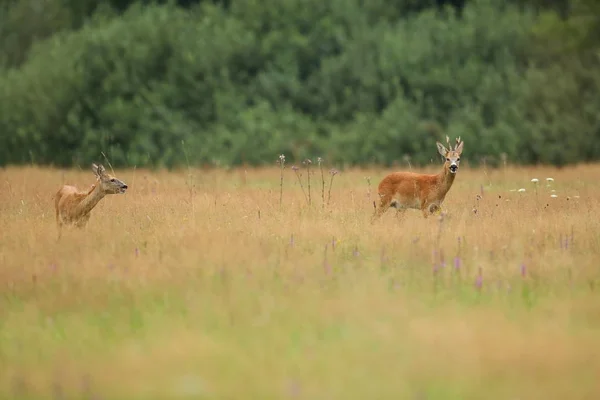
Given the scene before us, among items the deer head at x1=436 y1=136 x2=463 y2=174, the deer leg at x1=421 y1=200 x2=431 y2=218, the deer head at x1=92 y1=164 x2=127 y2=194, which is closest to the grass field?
the deer head at x1=92 y1=164 x2=127 y2=194

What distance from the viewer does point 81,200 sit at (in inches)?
475

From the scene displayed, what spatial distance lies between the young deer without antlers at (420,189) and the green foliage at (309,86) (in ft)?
54.2

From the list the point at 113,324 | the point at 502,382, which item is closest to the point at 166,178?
the point at 113,324

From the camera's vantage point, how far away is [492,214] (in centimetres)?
1195

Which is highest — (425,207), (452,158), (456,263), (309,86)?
(309,86)

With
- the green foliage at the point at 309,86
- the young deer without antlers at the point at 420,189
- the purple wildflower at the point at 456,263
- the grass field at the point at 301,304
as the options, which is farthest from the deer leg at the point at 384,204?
the green foliage at the point at 309,86

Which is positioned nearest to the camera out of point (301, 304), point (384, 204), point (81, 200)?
point (301, 304)

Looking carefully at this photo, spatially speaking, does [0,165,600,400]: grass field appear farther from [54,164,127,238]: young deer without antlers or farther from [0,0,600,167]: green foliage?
[0,0,600,167]: green foliage

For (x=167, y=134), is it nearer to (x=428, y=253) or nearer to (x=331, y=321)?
(x=428, y=253)

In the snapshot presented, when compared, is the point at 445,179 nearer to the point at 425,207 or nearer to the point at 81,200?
the point at 425,207

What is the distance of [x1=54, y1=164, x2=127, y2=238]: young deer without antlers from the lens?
1195 centimetres

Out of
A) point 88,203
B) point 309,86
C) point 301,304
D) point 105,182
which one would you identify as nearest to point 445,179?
point 105,182

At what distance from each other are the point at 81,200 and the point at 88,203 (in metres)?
0.09

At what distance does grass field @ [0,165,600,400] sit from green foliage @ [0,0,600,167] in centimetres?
1746
